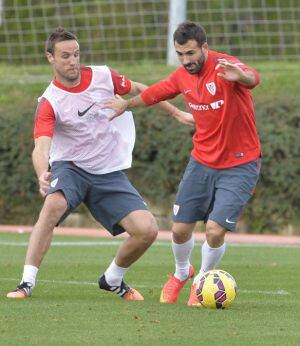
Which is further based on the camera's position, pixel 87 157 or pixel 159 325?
pixel 87 157

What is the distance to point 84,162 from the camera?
32.3ft

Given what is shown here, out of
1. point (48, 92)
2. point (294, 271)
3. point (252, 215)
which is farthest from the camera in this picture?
point (252, 215)

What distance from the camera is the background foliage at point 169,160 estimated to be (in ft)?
61.4

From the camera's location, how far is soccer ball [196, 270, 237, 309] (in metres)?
9.04

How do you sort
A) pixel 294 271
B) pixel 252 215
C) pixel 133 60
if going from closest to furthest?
pixel 294 271 < pixel 252 215 < pixel 133 60

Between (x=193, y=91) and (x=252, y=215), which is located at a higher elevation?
(x=193, y=91)

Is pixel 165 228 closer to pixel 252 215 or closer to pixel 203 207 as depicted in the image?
pixel 252 215

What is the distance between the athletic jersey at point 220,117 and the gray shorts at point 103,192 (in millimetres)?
694

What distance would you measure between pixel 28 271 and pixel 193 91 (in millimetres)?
2048

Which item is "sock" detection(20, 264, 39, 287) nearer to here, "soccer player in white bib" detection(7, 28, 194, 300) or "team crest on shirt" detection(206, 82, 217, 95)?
"soccer player in white bib" detection(7, 28, 194, 300)

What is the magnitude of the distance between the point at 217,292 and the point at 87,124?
6.19ft

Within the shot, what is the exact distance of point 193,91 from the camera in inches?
383

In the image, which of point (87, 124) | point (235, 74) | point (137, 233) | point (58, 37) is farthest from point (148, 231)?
point (58, 37)

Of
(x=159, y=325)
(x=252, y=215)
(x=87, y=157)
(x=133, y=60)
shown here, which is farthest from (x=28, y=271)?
(x=133, y=60)
